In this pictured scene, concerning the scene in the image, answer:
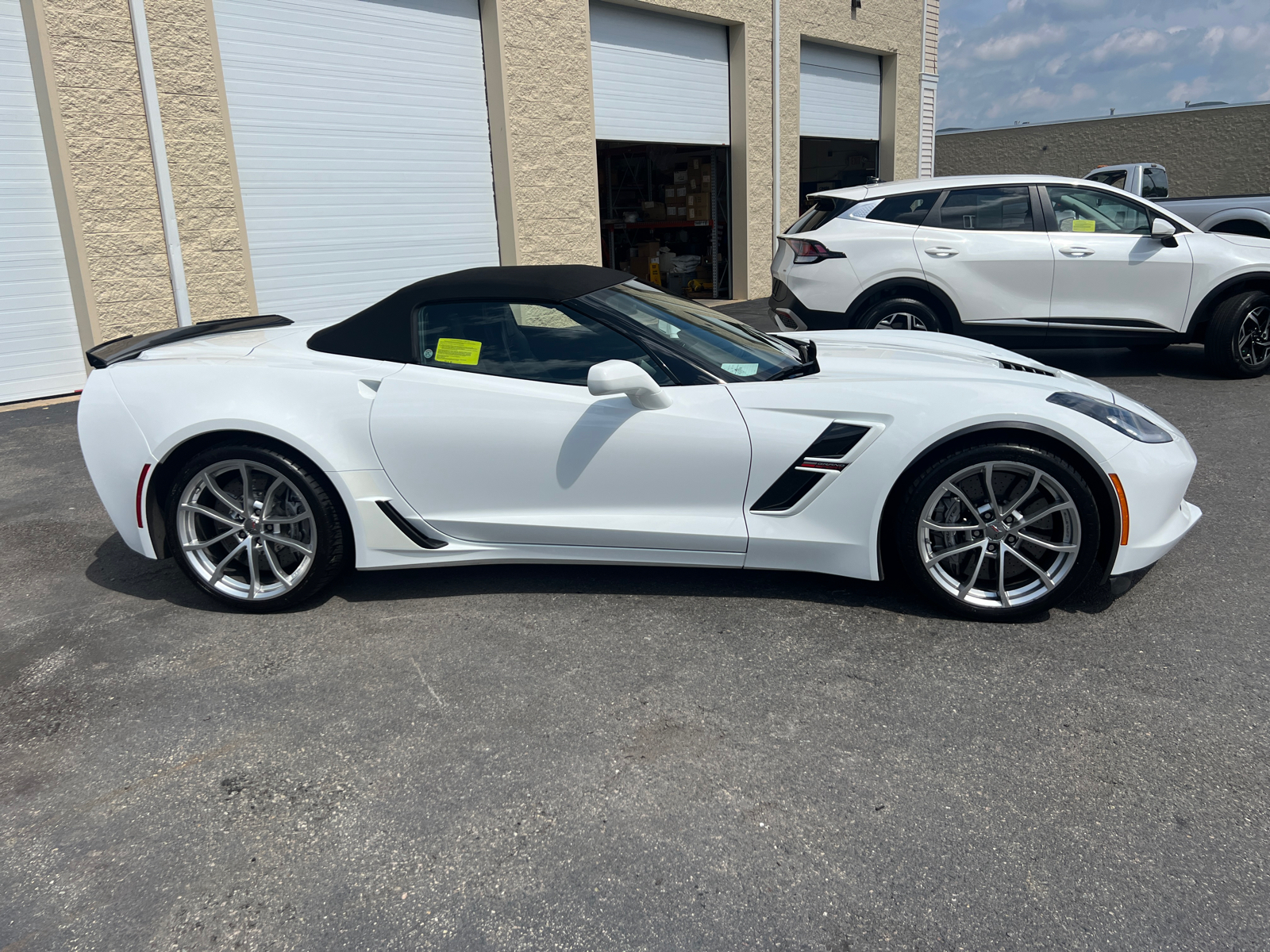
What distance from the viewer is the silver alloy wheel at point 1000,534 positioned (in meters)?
3.24

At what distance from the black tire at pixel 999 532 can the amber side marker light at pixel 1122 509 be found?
0.07 metres

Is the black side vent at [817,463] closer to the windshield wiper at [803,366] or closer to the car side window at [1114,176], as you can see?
the windshield wiper at [803,366]

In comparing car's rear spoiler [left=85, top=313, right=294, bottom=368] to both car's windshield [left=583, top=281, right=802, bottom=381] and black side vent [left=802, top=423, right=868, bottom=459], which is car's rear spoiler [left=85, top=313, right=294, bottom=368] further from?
black side vent [left=802, top=423, right=868, bottom=459]

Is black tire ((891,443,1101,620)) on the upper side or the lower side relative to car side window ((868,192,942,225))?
lower

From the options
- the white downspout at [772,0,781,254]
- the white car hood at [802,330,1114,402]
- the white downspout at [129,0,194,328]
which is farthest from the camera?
the white downspout at [772,0,781,254]

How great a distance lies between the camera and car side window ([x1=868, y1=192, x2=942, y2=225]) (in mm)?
7594

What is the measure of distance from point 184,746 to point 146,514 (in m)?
1.23

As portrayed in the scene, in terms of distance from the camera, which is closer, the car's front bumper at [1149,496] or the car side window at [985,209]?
the car's front bumper at [1149,496]

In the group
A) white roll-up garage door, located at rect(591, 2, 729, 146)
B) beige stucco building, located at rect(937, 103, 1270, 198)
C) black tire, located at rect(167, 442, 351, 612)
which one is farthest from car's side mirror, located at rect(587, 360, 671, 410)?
beige stucco building, located at rect(937, 103, 1270, 198)

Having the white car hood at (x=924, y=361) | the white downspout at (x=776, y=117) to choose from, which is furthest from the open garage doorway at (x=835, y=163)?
the white car hood at (x=924, y=361)

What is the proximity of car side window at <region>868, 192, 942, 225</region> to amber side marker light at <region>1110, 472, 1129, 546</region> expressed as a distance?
4.91 metres

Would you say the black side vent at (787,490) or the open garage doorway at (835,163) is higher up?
the open garage doorway at (835,163)

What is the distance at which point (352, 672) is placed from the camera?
10.4ft

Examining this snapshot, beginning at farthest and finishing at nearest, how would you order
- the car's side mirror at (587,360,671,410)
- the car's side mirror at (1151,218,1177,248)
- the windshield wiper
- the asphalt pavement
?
1. the car's side mirror at (1151,218,1177,248)
2. the windshield wiper
3. the car's side mirror at (587,360,671,410)
4. the asphalt pavement
